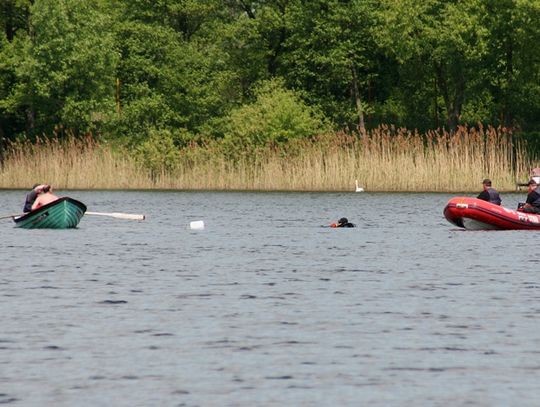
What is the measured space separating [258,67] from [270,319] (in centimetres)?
7099

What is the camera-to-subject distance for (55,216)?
4197 cm

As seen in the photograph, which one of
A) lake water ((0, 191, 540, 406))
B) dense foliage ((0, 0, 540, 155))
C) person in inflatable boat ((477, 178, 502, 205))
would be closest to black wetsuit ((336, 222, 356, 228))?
lake water ((0, 191, 540, 406))

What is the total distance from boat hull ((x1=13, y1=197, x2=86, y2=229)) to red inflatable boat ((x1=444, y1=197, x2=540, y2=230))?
33.4ft

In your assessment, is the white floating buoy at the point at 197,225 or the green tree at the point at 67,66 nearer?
the white floating buoy at the point at 197,225

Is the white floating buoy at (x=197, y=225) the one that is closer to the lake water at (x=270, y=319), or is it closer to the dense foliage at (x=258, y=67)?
the lake water at (x=270, y=319)

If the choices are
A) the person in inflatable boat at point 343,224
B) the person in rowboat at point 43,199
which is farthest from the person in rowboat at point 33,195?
the person in inflatable boat at point 343,224

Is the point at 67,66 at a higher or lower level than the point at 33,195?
higher

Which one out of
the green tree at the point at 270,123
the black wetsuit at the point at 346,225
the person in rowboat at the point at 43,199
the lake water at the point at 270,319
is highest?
the green tree at the point at 270,123

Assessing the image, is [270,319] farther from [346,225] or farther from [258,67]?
[258,67]

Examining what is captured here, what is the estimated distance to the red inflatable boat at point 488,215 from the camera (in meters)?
39.9

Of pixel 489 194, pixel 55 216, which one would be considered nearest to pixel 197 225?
pixel 55 216

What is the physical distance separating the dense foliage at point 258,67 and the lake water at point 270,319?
39166 millimetres

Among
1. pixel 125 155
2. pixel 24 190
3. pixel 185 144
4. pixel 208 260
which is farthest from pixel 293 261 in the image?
pixel 185 144

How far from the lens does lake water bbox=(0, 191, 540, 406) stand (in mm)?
15617
